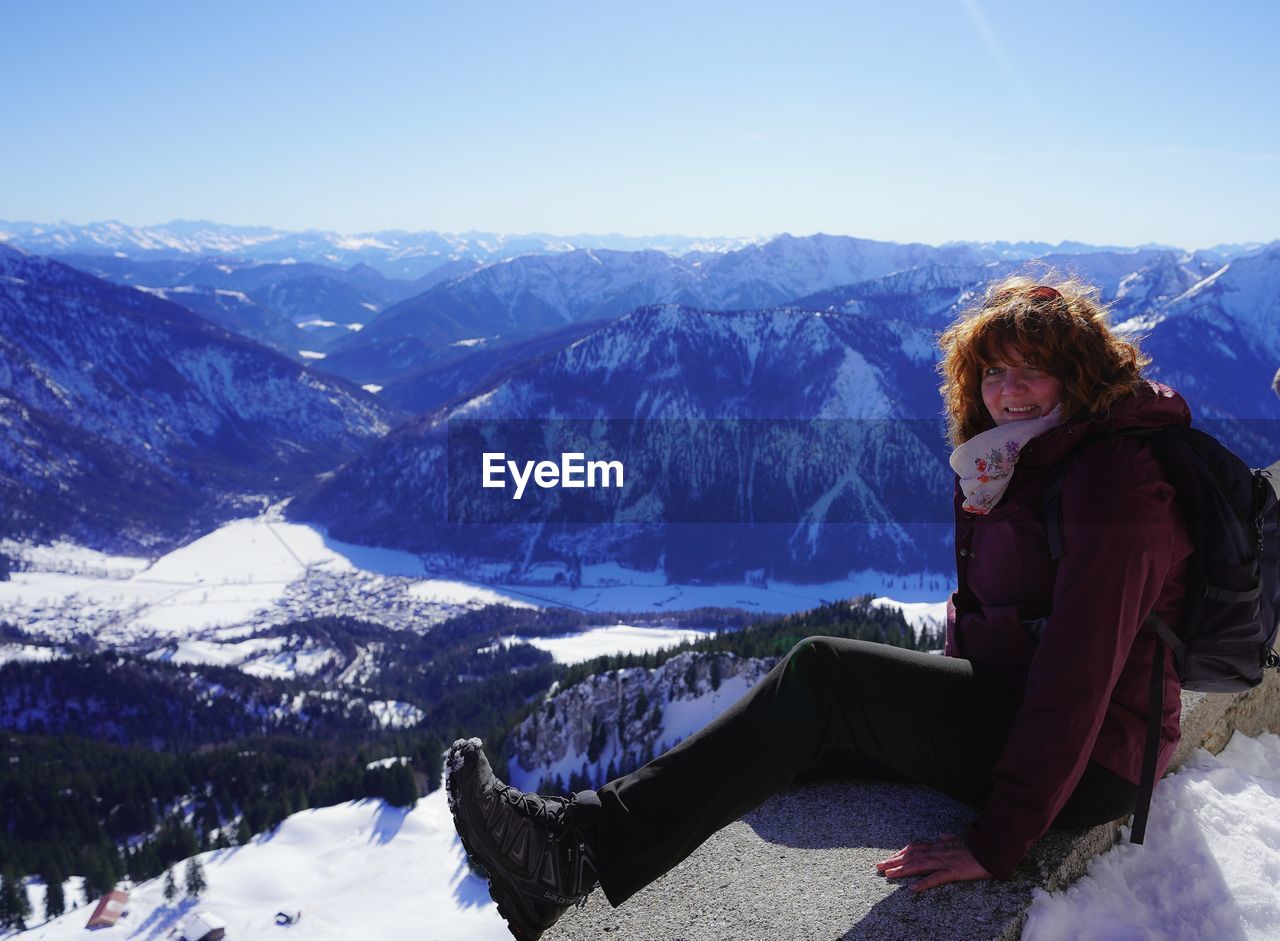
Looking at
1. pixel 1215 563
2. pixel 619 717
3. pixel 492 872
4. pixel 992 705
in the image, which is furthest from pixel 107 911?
pixel 1215 563

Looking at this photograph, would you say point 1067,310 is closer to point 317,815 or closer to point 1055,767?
point 1055,767

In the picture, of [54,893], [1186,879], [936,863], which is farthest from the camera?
[54,893]

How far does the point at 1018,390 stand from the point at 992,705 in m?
1.92

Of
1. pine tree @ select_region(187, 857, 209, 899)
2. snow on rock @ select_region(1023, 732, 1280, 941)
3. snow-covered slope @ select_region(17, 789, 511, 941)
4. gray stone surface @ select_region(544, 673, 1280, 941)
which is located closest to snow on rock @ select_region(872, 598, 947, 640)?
snow-covered slope @ select_region(17, 789, 511, 941)

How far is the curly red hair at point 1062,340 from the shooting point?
512 centimetres

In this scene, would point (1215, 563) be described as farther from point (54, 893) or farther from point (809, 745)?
point (54, 893)

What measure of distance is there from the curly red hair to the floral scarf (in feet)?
0.72

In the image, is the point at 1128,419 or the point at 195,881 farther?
the point at 195,881

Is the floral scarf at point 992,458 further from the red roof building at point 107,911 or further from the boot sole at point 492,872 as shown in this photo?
the red roof building at point 107,911

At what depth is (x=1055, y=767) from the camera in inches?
192

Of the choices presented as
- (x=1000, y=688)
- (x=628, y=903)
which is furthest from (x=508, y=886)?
(x=1000, y=688)

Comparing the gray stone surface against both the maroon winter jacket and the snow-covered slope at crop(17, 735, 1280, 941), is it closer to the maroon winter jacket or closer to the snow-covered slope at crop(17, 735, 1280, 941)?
the snow-covered slope at crop(17, 735, 1280, 941)

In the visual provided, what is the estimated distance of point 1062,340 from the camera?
17.1 ft

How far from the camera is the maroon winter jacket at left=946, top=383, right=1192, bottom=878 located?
466 centimetres
